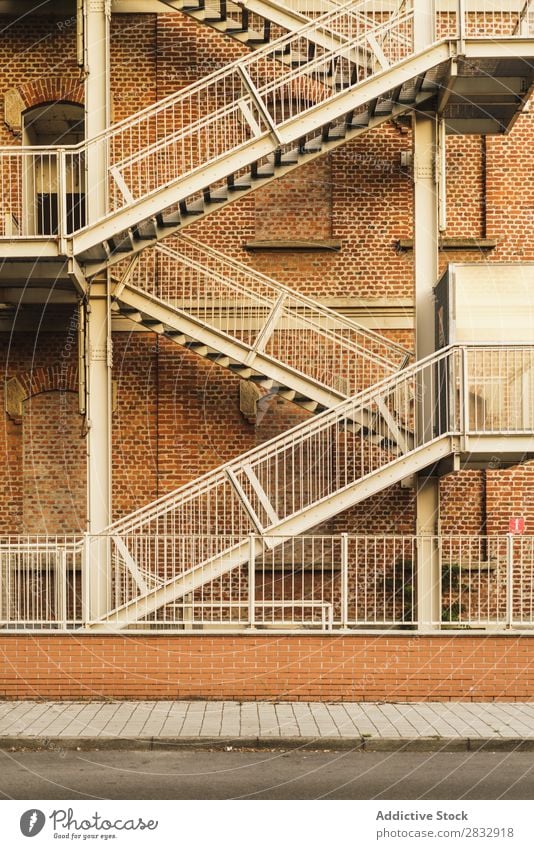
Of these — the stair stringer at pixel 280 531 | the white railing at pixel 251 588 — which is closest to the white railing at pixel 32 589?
the white railing at pixel 251 588

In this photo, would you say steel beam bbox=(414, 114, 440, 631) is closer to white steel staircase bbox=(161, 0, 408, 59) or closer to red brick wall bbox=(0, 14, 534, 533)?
white steel staircase bbox=(161, 0, 408, 59)

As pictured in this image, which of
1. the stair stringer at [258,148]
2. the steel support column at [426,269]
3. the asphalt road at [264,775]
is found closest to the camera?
the asphalt road at [264,775]

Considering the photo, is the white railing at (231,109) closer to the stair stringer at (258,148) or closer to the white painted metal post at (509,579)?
the stair stringer at (258,148)

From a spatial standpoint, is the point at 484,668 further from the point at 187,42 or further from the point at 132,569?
the point at 187,42

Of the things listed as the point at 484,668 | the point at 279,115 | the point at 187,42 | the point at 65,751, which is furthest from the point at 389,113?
the point at 65,751

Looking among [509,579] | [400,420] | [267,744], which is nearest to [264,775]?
[267,744]

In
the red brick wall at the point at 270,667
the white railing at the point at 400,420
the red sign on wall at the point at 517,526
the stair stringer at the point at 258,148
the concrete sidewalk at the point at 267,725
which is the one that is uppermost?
the stair stringer at the point at 258,148

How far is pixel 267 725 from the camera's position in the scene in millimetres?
13023

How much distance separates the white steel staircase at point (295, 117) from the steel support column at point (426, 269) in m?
0.31

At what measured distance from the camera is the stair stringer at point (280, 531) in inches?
584

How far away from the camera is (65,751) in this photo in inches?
486

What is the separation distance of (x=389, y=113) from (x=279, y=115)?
3.21 m

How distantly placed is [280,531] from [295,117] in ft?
16.8

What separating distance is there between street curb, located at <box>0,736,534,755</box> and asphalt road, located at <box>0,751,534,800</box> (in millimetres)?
133
